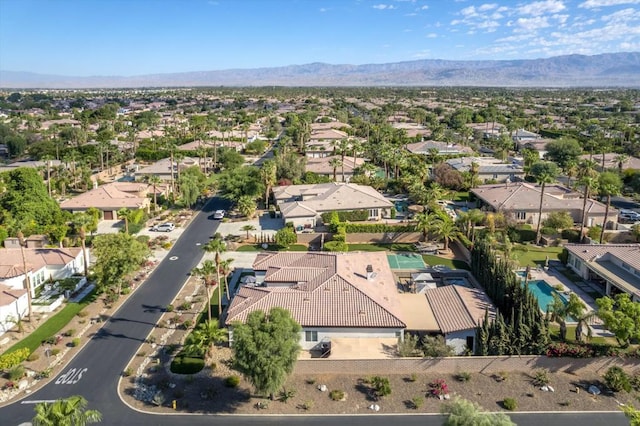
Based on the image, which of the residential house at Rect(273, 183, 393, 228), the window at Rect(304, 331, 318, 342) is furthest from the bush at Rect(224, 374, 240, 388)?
the residential house at Rect(273, 183, 393, 228)

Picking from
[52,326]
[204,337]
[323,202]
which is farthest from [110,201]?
[204,337]

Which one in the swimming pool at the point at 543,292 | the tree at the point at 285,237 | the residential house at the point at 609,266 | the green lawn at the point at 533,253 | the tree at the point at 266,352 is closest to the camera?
the tree at the point at 266,352

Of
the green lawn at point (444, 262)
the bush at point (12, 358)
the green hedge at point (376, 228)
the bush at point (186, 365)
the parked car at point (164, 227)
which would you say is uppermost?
the green hedge at point (376, 228)

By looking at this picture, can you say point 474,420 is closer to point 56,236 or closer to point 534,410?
point 534,410

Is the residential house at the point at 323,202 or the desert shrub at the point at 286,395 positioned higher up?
the residential house at the point at 323,202

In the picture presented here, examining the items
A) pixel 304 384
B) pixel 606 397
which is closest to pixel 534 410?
pixel 606 397

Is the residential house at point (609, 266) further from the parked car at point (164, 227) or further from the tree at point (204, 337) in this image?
the parked car at point (164, 227)

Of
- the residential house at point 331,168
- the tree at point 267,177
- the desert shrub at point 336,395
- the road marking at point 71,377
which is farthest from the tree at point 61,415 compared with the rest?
the residential house at point 331,168
